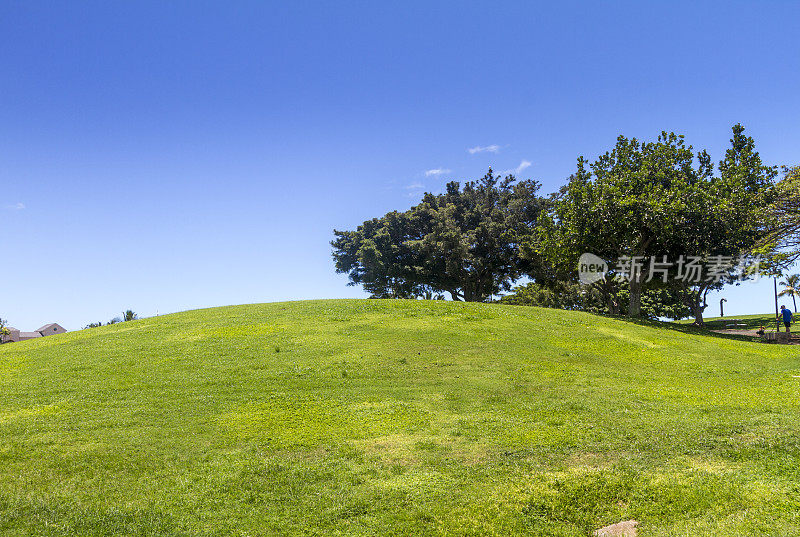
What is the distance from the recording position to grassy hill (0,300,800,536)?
7.76 meters

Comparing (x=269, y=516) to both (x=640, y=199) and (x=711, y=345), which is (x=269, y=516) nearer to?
(x=711, y=345)

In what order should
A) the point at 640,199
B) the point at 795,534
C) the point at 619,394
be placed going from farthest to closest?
the point at 640,199
the point at 619,394
the point at 795,534

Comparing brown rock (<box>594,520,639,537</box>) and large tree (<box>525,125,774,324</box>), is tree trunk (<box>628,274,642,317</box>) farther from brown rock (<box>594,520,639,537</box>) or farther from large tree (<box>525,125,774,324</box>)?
brown rock (<box>594,520,639,537</box>)

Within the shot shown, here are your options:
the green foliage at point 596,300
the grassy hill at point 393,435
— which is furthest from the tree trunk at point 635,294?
the green foliage at point 596,300

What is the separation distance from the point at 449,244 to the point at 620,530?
42.1 m

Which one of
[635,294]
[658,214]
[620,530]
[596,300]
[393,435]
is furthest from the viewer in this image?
[596,300]

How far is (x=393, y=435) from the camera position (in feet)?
37.2

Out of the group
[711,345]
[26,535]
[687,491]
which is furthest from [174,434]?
[711,345]

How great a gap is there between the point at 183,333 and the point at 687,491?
20271mm

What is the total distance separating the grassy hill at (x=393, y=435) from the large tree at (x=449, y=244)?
93.9ft

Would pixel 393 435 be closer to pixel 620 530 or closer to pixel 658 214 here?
pixel 620 530

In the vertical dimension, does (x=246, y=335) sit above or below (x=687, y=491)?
above

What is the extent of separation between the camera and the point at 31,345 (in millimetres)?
23297

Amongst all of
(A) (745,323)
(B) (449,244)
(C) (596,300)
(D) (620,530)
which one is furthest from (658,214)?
(C) (596,300)
